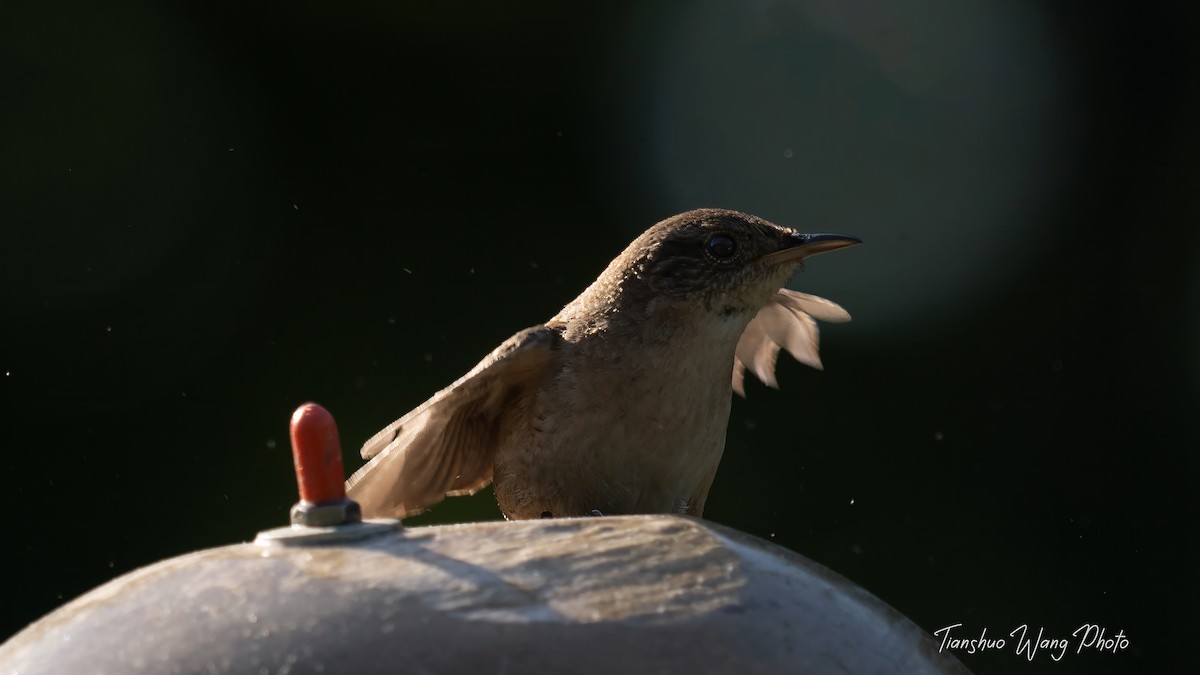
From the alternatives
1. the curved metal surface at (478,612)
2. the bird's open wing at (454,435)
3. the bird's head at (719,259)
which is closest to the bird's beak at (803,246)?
the bird's head at (719,259)

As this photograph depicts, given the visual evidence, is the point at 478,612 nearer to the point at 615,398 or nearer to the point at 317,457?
the point at 317,457

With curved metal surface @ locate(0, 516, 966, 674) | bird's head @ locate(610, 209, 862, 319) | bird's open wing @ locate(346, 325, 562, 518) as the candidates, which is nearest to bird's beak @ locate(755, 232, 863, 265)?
bird's head @ locate(610, 209, 862, 319)

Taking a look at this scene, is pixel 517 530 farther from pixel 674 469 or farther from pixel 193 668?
pixel 674 469

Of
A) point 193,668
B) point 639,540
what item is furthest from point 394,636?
point 639,540

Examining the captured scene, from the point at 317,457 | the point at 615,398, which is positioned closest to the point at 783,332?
the point at 615,398

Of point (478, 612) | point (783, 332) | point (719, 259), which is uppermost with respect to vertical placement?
point (719, 259)

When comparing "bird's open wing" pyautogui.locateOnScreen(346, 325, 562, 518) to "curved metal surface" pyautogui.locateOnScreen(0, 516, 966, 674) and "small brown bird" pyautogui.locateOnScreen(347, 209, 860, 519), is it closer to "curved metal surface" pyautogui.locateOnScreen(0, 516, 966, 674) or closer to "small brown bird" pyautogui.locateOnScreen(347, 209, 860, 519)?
"small brown bird" pyautogui.locateOnScreen(347, 209, 860, 519)
